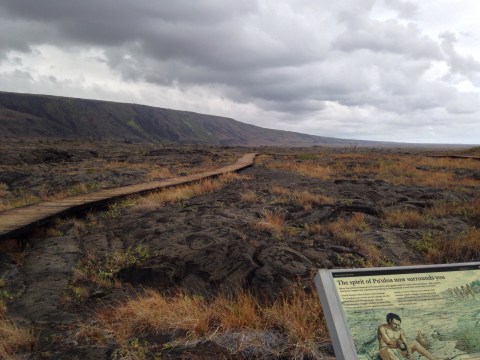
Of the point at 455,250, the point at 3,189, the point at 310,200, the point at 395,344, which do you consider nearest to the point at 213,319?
the point at 395,344

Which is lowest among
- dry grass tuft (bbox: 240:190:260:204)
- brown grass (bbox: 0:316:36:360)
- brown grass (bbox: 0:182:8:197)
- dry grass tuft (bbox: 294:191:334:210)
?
brown grass (bbox: 0:182:8:197)

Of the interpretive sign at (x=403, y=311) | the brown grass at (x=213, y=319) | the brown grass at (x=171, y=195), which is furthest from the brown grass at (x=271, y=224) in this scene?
the interpretive sign at (x=403, y=311)

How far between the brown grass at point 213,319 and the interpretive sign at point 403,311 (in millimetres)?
868

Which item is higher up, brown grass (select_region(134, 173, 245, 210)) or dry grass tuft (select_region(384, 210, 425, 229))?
dry grass tuft (select_region(384, 210, 425, 229))

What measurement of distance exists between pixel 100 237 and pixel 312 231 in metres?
4.33

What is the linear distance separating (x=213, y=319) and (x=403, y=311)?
6.35 feet

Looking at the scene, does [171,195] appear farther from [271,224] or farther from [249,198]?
[271,224]

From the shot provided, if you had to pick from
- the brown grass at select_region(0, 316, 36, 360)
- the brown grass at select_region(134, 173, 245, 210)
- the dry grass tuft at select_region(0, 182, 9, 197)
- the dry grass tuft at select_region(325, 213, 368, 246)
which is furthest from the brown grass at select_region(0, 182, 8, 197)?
the dry grass tuft at select_region(325, 213, 368, 246)

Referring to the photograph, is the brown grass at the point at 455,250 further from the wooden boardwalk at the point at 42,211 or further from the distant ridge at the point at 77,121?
the distant ridge at the point at 77,121

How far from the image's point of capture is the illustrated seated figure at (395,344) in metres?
2.42

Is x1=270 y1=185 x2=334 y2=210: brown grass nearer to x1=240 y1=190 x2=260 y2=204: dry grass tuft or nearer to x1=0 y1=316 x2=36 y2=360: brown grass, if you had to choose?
x1=240 y1=190 x2=260 y2=204: dry grass tuft

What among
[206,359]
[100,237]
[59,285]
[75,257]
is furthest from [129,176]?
[206,359]

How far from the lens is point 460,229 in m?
7.53

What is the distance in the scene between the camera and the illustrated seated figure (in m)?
2.42
